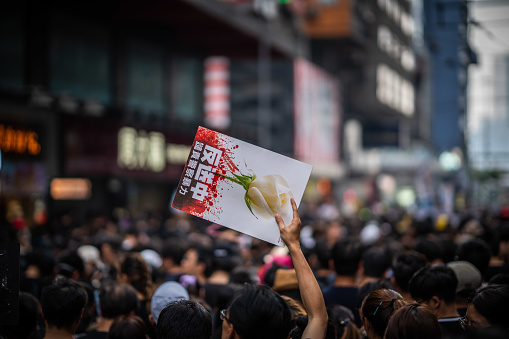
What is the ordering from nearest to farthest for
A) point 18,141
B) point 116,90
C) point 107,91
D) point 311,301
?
point 311,301 < point 18,141 < point 107,91 < point 116,90

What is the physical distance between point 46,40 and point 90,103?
7.56ft

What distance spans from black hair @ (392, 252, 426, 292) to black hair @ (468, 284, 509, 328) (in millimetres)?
1833

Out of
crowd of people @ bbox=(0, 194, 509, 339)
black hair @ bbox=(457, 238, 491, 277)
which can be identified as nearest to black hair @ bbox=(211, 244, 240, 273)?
crowd of people @ bbox=(0, 194, 509, 339)

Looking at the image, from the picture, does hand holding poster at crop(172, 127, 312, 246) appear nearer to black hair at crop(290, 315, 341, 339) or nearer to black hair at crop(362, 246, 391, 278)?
black hair at crop(290, 315, 341, 339)

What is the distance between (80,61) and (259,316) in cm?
1918

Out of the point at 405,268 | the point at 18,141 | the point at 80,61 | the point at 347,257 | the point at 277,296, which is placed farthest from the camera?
the point at 80,61

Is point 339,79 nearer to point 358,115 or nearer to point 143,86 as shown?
point 358,115

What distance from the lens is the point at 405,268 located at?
5543 millimetres

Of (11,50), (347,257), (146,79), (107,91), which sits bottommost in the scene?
(347,257)

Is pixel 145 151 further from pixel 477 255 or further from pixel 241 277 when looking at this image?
pixel 477 255

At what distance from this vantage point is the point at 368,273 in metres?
6.36

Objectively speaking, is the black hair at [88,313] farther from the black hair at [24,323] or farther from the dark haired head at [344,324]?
the dark haired head at [344,324]

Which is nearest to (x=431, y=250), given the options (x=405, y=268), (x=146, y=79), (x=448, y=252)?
(x=448, y=252)

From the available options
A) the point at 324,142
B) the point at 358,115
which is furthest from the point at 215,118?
the point at 358,115
